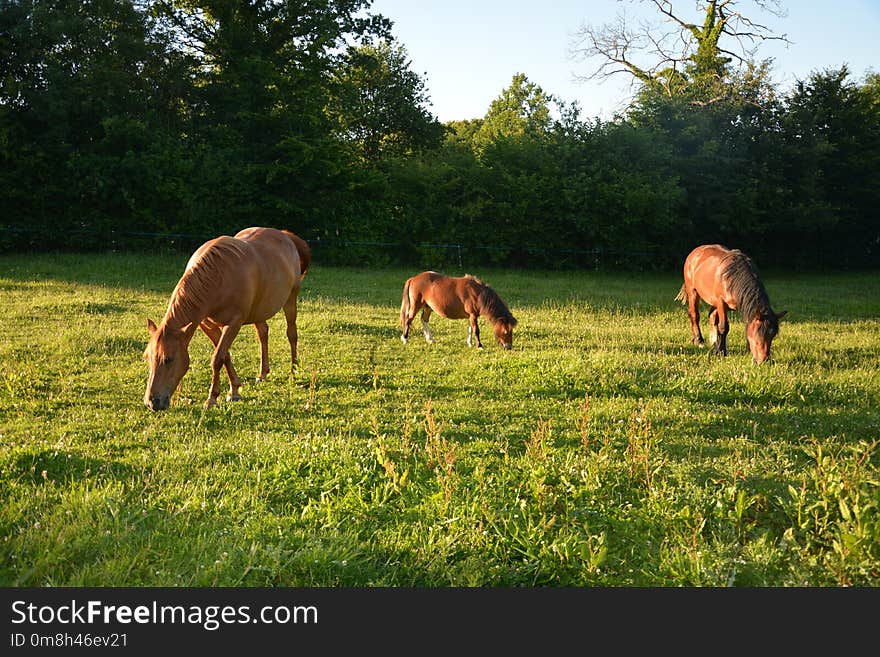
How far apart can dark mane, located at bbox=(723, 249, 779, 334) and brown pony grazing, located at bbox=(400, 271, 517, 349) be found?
10.4 ft

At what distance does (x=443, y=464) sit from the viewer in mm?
4738

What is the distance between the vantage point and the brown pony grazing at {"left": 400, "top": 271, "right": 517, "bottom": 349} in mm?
9469

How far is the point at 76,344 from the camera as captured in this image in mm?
8711

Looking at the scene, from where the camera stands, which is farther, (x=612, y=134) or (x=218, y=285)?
(x=612, y=134)

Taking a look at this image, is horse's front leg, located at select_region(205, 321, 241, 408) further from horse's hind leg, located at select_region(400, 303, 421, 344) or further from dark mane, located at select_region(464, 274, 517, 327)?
dark mane, located at select_region(464, 274, 517, 327)

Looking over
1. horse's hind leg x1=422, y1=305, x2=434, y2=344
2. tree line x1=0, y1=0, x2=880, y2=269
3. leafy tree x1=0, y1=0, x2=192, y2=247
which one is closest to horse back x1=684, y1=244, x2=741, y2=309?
horse's hind leg x1=422, y1=305, x2=434, y2=344

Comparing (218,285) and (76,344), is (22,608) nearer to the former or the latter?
(218,285)

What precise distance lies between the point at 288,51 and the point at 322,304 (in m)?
15.0

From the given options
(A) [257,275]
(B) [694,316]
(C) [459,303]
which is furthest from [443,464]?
(B) [694,316]

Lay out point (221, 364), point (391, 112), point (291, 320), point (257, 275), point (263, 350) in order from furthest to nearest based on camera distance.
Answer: point (391, 112) → point (291, 320) → point (263, 350) → point (257, 275) → point (221, 364)

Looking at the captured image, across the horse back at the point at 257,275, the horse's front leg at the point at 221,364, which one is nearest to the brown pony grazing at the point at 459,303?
the horse back at the point at 257,275

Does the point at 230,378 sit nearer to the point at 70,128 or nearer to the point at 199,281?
the point at 199,281

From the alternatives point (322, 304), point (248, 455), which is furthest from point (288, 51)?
point (248, 455)

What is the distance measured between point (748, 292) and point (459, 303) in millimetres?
4109
